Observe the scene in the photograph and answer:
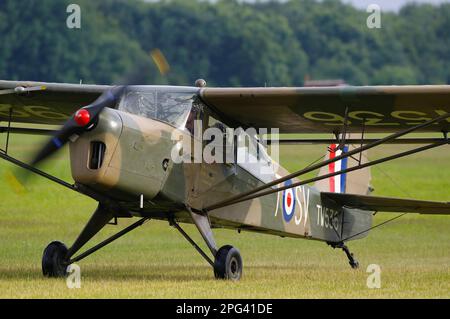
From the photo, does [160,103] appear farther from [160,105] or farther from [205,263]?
[205,263]

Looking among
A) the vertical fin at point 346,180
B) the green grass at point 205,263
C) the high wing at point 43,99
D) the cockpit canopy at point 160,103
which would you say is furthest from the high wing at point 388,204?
the high wing at point 43,99

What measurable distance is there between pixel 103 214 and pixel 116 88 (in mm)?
2014

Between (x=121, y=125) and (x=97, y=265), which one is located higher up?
(x=121, y=125)

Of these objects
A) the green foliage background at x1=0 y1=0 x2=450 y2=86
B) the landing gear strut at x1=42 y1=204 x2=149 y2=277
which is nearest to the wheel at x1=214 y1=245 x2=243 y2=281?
the landing gear strut at x1=42 y1=204 x2=149 y2=277

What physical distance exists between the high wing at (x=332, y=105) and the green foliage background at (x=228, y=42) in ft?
2.63

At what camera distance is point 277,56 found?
65.8 meters

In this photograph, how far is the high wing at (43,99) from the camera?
14.1 meters

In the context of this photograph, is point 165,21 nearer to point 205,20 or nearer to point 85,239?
point 205,20

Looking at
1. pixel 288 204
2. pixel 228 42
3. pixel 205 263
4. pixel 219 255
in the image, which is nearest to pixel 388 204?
pixel 288 204

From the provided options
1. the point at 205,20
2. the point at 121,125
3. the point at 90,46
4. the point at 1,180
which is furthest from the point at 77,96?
the point at 205,20

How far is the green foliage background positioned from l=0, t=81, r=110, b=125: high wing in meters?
1.25

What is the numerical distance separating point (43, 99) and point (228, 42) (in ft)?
126

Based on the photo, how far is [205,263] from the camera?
17.6m

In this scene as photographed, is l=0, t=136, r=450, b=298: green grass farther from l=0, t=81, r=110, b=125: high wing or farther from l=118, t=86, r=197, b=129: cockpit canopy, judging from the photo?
l=0, t=81, r=110, b=125: high wing
